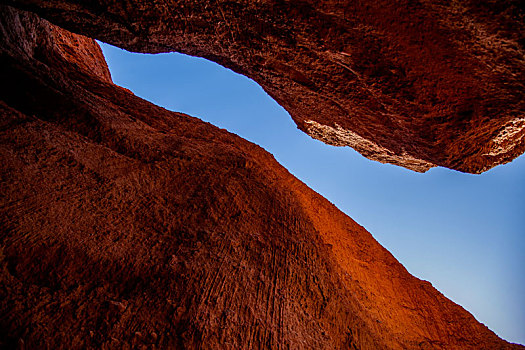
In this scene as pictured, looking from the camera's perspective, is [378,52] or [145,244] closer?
[145,244]

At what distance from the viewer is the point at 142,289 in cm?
308

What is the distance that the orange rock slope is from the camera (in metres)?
2.72

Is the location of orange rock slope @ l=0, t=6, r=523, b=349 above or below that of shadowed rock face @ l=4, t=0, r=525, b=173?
below

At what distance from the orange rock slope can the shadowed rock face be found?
183cm

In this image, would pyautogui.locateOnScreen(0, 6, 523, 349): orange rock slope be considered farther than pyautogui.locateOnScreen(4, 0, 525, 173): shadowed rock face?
No

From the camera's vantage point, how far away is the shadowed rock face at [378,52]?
319 centimetres

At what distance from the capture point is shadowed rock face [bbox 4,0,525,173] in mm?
3192

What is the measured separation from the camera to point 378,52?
3.96 metres

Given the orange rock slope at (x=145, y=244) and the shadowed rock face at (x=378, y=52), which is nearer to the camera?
the orange rock slope at (x=145, y=244)

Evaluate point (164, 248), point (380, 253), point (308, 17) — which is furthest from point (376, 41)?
point (380, 253)

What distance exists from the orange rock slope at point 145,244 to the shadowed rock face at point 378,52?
183 centimetres

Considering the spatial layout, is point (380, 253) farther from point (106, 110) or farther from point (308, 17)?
point (106, 110)

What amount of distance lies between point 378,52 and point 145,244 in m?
4.20

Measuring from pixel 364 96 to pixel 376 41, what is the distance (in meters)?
1.17
